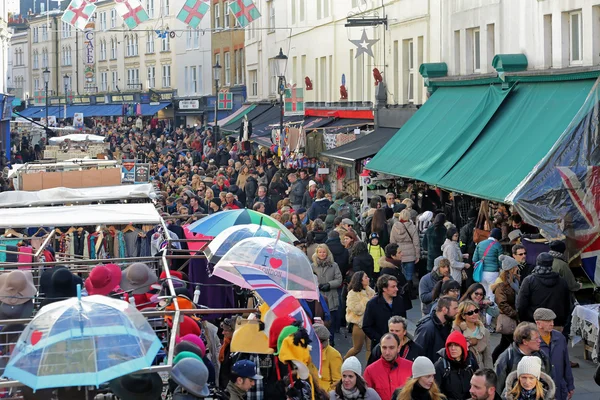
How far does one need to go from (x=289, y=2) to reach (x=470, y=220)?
24.2 meters

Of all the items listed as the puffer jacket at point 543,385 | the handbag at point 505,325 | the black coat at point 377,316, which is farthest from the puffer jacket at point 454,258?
the puffer jacket at point 543,385

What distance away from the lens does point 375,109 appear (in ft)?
90.7

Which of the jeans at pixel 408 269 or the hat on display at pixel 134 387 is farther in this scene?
the jeans at pixel 408 269

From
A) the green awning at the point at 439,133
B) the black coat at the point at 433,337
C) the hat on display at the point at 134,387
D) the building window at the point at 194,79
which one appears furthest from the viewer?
the building window at the point at 194,79

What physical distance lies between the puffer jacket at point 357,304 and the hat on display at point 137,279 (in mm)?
2776

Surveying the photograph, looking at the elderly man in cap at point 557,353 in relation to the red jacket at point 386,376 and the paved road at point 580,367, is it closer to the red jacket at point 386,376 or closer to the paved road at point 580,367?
the red jacket at point 386,376

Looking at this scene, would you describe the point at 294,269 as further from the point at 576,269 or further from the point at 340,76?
the point at 340,76

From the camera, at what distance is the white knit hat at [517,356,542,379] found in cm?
856

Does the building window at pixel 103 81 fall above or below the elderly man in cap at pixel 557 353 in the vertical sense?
above

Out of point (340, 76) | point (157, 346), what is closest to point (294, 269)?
point (157, 346)

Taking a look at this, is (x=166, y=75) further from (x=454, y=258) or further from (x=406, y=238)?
(x=454, y=258)

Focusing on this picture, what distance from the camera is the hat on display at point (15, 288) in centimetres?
1022

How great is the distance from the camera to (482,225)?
18.2 meters

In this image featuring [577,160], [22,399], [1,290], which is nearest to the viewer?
[22,399]
